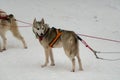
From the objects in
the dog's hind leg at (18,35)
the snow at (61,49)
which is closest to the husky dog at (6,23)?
the dog's hind leg at (18,35)

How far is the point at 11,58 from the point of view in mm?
8516

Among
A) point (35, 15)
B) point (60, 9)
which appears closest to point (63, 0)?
point (60, 9)

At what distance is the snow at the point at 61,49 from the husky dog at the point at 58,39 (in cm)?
43

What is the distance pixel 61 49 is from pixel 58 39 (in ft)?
5.09

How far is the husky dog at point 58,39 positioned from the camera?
24.5ft

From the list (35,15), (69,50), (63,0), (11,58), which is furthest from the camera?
(63,0)

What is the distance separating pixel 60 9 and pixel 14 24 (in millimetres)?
4246

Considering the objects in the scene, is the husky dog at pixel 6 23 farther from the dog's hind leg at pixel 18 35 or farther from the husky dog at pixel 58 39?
the husky dog at pixel 58 39

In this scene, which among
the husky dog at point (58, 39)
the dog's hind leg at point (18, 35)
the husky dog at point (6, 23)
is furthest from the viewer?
the dog's hind leg at point (18, 35)

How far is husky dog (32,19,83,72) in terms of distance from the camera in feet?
24.5

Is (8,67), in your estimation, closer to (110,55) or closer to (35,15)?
(110,55)

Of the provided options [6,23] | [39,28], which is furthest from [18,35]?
[39,28]

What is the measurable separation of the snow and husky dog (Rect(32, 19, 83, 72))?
1.40 feet

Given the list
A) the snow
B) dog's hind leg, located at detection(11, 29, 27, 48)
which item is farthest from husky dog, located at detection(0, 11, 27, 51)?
the snow
